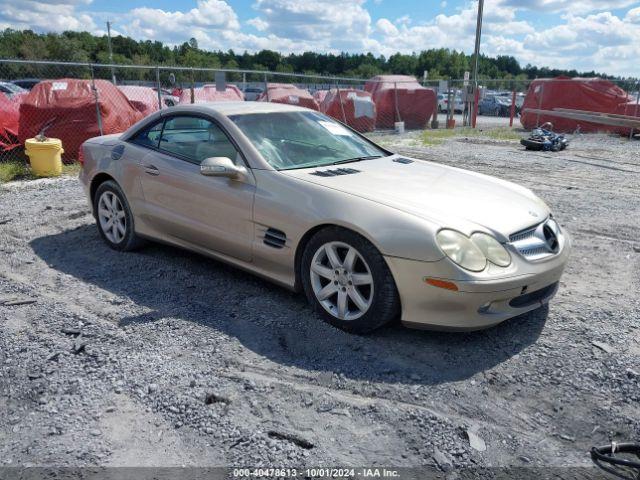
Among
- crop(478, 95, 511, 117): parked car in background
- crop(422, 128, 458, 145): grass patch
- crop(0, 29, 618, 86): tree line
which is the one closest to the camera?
crop(422, 128, 458, 145): grass patch

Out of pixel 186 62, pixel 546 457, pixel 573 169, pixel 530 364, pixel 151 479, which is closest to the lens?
pixel 151 479

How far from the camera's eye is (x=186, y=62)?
6016cm

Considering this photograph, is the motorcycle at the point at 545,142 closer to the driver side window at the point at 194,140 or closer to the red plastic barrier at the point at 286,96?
the red plastic barrier at the point at 286,96

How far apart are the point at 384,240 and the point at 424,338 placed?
752 millimetres

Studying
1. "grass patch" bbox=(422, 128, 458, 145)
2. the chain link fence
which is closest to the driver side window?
the chain link fence

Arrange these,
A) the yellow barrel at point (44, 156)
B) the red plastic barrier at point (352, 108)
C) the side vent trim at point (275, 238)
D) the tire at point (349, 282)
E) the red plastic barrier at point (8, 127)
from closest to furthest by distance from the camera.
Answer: the tire at point (349, 282), the side vent trim at point (275, 238), the yellow barrel at point (44, 156), the red plastic barrier at point (8, 127), the red plastic barrier at point (352, 108)

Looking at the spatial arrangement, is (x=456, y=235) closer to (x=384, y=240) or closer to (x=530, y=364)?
(x=384, y=240)

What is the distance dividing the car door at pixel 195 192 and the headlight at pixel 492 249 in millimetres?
1628

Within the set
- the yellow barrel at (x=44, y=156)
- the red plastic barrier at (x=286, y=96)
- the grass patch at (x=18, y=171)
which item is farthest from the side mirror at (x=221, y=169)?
the red plastic barrier at (x=286, y=96)

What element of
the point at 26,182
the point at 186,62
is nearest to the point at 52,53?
the point at 186,62

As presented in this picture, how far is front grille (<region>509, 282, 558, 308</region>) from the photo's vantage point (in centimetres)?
353

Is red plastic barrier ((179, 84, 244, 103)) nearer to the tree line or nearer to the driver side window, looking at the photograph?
the driver side window

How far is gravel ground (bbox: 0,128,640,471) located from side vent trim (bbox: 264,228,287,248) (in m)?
0.50

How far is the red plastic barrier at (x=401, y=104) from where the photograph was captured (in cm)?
2181
